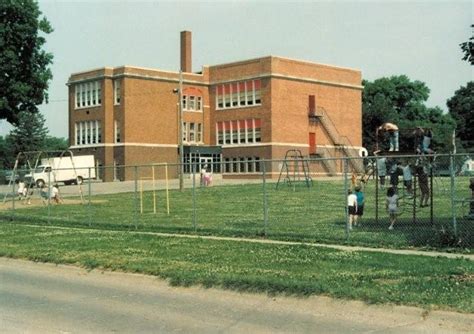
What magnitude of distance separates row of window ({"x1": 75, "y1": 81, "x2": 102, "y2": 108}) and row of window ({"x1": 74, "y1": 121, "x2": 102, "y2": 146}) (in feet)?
6.56

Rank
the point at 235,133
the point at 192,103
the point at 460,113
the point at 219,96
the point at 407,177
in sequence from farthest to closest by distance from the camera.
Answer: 1. the point at 460,113
2. the point at 219,96
3. the point at 192,103
4. the point at 235,133
5. the point at 407,177

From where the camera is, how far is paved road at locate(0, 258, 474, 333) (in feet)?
27.1

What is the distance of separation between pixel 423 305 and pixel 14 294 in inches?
264

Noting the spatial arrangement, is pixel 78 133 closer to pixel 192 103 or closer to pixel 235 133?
pixel 192 103

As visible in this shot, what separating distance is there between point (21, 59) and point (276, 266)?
94.5 ft

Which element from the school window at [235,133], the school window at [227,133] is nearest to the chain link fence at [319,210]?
the school window at [235,133]

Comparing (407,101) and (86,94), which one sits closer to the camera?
(86,94)

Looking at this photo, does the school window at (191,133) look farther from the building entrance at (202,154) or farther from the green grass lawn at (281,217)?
the green grass lawn at (281,217)

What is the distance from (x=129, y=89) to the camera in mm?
66000

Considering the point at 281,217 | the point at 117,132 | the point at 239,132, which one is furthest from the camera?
the point at 239,132

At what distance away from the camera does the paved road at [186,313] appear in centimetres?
825

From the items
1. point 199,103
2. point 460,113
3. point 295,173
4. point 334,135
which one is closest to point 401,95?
point 460,113

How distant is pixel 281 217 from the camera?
827 inches

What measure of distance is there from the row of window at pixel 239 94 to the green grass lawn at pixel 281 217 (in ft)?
114
